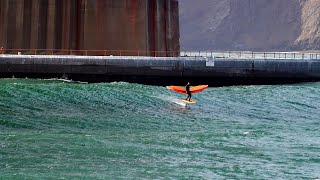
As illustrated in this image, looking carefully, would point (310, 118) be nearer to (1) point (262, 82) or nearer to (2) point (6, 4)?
(1) point (262, 82)

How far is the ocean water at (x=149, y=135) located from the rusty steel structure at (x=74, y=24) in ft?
36.9

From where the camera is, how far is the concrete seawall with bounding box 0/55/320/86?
156 ft

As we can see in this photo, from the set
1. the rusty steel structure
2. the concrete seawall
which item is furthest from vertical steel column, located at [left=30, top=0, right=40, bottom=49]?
the concrete seawall

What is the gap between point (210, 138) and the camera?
24.4m

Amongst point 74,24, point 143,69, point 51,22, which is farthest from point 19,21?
point 143,69

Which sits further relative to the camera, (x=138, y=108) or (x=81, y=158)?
(x=138, y=108)

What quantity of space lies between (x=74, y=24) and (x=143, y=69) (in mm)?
6506

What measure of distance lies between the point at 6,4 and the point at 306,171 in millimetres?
36158

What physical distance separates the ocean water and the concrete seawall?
7.16 m

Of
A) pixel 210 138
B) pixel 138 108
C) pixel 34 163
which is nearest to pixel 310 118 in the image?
pixel 138 108

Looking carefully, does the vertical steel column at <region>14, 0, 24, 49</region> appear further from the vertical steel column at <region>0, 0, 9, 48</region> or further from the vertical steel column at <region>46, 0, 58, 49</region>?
the vertical steel column at <region>46, 0, 58, 49</region>

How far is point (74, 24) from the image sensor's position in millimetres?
51875

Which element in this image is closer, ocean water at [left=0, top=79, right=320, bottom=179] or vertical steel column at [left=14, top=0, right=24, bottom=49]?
ocean water at [left=0, top=79, right=320, bottom=179]

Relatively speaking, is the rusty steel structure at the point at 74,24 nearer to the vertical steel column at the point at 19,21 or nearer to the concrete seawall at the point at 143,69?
the vertical steel column at the point at 19,21
